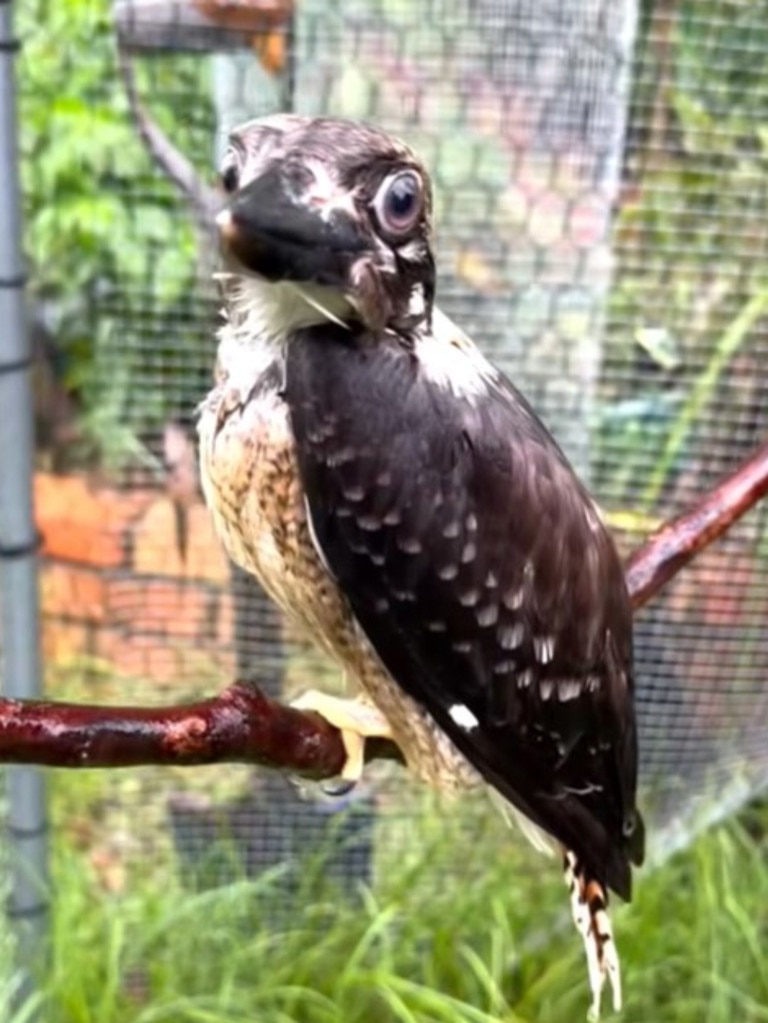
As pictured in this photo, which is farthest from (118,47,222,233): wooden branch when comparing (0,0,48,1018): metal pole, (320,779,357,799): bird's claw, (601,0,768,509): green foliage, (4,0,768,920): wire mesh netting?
(320,779,357,799): bird's claw

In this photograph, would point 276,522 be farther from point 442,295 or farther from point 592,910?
point 442,295

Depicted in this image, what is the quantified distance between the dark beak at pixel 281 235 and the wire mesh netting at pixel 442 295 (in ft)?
3.11

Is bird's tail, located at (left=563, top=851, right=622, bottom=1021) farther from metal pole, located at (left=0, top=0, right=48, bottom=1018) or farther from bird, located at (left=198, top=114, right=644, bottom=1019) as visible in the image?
metal pole, located at (left=0, top=0, right=48, bottom=1018)

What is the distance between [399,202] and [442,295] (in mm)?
966

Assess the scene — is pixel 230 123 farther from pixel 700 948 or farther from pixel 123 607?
pixel 700 948

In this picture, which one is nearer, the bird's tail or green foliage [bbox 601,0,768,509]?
the bird's tail

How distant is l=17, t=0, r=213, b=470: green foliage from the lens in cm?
188

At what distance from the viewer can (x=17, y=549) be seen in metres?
1.56

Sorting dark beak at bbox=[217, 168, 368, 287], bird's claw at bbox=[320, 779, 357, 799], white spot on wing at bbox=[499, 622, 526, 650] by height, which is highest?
dark beak at bbox=[217, 168, 368, 287]

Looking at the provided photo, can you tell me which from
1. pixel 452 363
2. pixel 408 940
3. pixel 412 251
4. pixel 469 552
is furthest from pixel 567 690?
pixel 408 940

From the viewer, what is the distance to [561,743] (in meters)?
1.22

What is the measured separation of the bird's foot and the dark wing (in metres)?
0.08

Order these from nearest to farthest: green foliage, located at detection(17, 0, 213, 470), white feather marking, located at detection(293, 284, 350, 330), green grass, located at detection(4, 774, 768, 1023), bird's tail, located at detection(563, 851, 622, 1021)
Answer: white feather marking, located at detection(293, 284, 350, 330) < bird's tail, located at detection(563, 851, 622, 1021) < green grass, located at detection(4, 774, 768, 1023) < green foliage, located at detection(17, 0, 213, 470)

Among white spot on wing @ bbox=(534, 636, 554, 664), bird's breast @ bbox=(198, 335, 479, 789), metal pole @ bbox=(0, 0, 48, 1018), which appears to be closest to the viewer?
bird's breast @ bbox=(198, 335, 479, 789)
